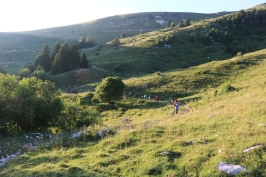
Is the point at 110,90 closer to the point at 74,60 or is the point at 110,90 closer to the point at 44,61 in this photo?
the point at 74,60

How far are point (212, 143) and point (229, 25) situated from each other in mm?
132988

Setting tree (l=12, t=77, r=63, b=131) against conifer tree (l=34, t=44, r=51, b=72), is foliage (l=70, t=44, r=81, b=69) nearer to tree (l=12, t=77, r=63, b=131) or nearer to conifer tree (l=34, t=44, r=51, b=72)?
conifer tree (l=34, t=44, r=51, b=72)

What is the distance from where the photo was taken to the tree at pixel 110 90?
46.4m

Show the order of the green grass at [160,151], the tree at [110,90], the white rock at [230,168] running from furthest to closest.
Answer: the tree at [110,90]
the green grass at [160,151]
the white rock at [230,168]

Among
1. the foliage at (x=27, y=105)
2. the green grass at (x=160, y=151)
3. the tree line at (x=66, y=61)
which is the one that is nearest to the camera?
the green grass at (x=160, y=151)

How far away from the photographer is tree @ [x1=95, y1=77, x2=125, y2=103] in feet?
152

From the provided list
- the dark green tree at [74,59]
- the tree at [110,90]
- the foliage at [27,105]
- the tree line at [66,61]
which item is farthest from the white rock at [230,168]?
the dark green tree at [74,59]

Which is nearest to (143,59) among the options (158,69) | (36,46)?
(158,69)

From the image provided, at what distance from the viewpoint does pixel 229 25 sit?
131 metres

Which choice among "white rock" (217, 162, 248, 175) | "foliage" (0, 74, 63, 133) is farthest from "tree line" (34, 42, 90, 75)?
"white rock" (217, 162, 248, 175)

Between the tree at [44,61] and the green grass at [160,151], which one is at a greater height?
the tree at [44,61]

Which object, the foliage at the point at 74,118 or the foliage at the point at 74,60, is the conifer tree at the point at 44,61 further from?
the foliage at the point at 74,118

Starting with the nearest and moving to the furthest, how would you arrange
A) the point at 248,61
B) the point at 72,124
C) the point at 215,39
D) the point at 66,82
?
the point at 72,124 → the point at 248,61 → the point at 66,82 → the point at 215,39

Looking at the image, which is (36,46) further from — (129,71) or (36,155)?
(36,155)
